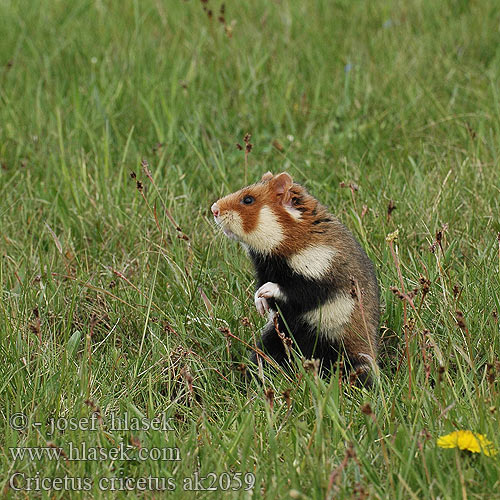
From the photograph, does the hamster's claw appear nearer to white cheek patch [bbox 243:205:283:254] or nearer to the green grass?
the green grass

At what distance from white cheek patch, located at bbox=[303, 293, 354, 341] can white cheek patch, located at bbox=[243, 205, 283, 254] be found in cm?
33

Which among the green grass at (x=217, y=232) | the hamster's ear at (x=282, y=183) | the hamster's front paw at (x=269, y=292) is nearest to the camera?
the green grass at (x=217, y=232)

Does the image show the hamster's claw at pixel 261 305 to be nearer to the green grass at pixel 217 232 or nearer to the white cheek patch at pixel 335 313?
the green grass at pixel 217 232

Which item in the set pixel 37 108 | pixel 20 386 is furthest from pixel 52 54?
pixel 20 386

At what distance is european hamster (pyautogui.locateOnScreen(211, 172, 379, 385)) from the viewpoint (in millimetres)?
3619

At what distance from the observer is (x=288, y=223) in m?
3.71

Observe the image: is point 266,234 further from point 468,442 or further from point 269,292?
point 468,442

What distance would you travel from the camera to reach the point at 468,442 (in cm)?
277

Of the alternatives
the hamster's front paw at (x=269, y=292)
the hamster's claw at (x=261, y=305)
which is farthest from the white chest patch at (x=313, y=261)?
the hamster's claw at (x=261, y=305)

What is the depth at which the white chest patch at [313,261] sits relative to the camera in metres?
3.61

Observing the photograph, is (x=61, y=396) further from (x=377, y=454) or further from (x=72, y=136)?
(x=72, y=136)

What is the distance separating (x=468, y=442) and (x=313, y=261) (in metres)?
1.11

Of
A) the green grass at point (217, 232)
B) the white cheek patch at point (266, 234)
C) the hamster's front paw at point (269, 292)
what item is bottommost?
the green grass at point (217, 232)

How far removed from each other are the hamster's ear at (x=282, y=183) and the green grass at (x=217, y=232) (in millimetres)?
612
